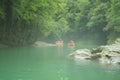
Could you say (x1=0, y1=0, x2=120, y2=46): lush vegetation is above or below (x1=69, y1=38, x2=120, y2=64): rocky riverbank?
above

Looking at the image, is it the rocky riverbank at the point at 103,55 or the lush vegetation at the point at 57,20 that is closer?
the rocky riverbank at the point at 103,55

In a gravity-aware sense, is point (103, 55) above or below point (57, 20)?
below

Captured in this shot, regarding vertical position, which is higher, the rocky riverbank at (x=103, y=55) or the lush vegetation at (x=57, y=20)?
the lush vegetation at (x=57, y=20)

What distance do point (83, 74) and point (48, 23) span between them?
4161 centimetres

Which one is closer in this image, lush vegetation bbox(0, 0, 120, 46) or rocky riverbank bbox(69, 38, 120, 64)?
rocky riverbank bbox(69, 38, 120, 64)

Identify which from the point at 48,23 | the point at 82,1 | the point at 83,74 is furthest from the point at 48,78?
the point at 82,1

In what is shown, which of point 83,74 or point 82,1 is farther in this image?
point 82,1

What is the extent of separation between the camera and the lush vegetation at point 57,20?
4325cm

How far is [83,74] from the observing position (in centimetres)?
1850

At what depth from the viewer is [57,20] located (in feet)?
254

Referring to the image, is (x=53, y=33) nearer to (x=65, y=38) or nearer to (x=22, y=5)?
(x=65, y=38)

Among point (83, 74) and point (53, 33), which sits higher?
point (53, 33)

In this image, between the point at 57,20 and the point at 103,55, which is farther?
the point at 57,20

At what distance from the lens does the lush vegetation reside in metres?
43.2
